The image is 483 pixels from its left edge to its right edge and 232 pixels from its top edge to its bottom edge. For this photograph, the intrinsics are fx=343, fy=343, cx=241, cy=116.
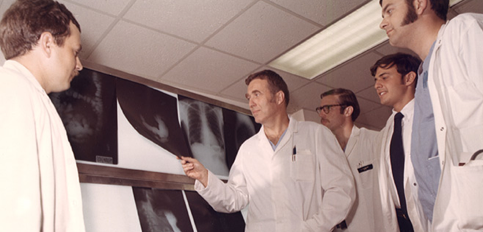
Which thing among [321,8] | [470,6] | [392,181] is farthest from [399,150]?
[470,6]

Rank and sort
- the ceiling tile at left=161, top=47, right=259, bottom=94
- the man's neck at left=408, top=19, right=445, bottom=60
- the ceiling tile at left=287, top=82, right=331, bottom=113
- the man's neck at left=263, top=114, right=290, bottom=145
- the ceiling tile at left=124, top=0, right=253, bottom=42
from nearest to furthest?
the man's neck at left=408, top=19, right=445, bottom=60
the man's neck at left=263, top=114, right=290, bottom=145
the ceiling tile at left=124, top=0, right=253, bottom=42
the ceiling tile at left=161, top=47, right=259, bottom=94
the ceiling tile at left=287, top=82, right=331, bottom=113

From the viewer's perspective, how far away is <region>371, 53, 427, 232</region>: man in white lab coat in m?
1.83

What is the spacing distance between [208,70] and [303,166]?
1.86 m

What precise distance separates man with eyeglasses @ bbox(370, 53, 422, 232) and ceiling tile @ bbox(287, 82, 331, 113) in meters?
1.71

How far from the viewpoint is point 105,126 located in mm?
1604

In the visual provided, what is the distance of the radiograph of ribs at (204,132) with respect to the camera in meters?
1.96

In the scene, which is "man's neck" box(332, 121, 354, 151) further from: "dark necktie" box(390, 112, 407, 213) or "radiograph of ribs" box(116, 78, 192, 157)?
"radiograph of ribs" box(116, 78, 192, 157)

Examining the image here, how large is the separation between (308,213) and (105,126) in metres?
1.09

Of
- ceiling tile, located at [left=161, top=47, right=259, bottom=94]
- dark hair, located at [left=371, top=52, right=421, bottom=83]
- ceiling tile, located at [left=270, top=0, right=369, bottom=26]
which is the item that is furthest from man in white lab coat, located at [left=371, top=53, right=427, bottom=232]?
ceiling tile, located at [left=161, top=47, right=259, bottom=94]

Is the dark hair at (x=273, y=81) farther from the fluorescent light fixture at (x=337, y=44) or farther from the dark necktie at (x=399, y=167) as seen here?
the fluorescent light fixture at (x=337, y=44)

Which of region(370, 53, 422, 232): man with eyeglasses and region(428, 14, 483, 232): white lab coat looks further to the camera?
region(370, 53, 422, 232): man with eyeglasses

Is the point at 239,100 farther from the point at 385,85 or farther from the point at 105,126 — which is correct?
the point at 105,126

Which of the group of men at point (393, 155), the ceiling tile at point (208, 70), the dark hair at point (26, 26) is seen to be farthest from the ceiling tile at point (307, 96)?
the dark hair at point (26, 26)

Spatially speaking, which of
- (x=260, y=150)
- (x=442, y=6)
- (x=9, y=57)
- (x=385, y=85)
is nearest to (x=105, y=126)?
(x=9, y=57)
